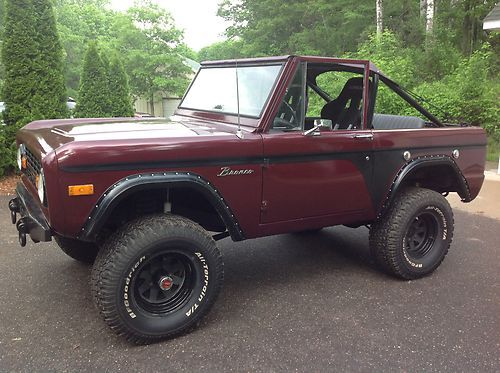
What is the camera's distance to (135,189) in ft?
8.82

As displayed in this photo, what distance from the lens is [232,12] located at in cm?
2559

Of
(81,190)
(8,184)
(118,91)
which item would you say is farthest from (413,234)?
(118,91)

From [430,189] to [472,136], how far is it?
60 centimetres

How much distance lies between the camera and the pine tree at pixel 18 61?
742 centimetres

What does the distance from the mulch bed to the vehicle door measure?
212 inches

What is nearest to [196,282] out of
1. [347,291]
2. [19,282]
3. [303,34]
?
[347,291]

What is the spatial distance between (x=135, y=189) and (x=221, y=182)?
1.86 ft

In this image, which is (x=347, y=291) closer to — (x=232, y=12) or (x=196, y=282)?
(x=196, y=282)

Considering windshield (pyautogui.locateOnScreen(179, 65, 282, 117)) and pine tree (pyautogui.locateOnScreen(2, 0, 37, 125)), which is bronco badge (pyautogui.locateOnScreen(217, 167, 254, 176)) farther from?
pine tree (pyautogui.locateOnScreen(2, 0, 37, 125))

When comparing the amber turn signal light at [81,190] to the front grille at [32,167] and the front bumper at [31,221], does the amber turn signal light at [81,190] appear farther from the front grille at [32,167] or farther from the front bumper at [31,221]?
the front grille at [32,167]

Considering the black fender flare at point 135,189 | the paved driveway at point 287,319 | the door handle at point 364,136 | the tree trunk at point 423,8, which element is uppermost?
the tree trunk at point 423,8

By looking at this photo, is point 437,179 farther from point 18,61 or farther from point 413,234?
point 18,61

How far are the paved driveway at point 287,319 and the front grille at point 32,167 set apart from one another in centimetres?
96

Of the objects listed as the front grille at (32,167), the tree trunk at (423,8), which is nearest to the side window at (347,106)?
the front grille at (32,167)
